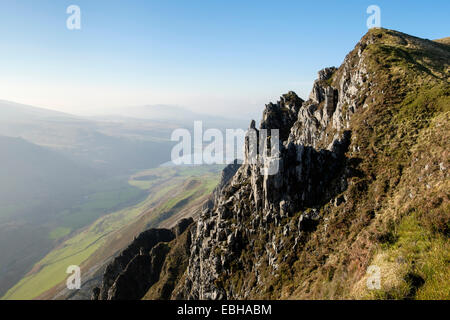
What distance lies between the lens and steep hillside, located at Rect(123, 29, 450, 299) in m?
21.8

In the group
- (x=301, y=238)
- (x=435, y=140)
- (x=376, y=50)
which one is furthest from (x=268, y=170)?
(x=376, y=50)

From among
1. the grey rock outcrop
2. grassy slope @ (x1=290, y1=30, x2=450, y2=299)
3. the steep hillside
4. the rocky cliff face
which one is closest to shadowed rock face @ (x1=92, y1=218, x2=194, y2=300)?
the steep hillside

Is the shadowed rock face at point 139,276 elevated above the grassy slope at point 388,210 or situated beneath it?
situated beneath

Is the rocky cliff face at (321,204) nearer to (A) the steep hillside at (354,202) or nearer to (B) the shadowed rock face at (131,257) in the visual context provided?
(A) the steep hillside at (354,202)

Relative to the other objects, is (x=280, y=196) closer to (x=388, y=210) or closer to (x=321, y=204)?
(x=321, y=204)

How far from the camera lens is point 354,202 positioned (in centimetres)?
3762

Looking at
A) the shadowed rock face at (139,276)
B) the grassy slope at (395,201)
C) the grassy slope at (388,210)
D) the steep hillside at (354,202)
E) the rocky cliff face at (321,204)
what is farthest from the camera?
the shadowed rock face at (139,276)

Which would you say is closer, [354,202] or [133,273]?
[354,202]

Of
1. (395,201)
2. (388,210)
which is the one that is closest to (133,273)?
(388,210)

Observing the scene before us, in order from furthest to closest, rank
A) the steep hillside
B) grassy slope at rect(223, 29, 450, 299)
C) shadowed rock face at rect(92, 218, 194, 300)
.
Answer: shadowed rock face at rect(92, 218, 194, 300), the steep hillside, grassy slope at rect(223, 29, 450, 299)

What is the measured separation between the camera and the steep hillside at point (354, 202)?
21.8 meters

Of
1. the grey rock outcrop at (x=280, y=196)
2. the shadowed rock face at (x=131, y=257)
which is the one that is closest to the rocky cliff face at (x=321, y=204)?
the grey rock outcrop at (x=280, y=196)

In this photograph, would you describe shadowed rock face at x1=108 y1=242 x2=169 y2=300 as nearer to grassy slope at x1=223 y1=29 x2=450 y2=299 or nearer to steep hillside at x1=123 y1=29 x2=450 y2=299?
steep hillside at x1=123 y1=29 x2=450 y2=299
